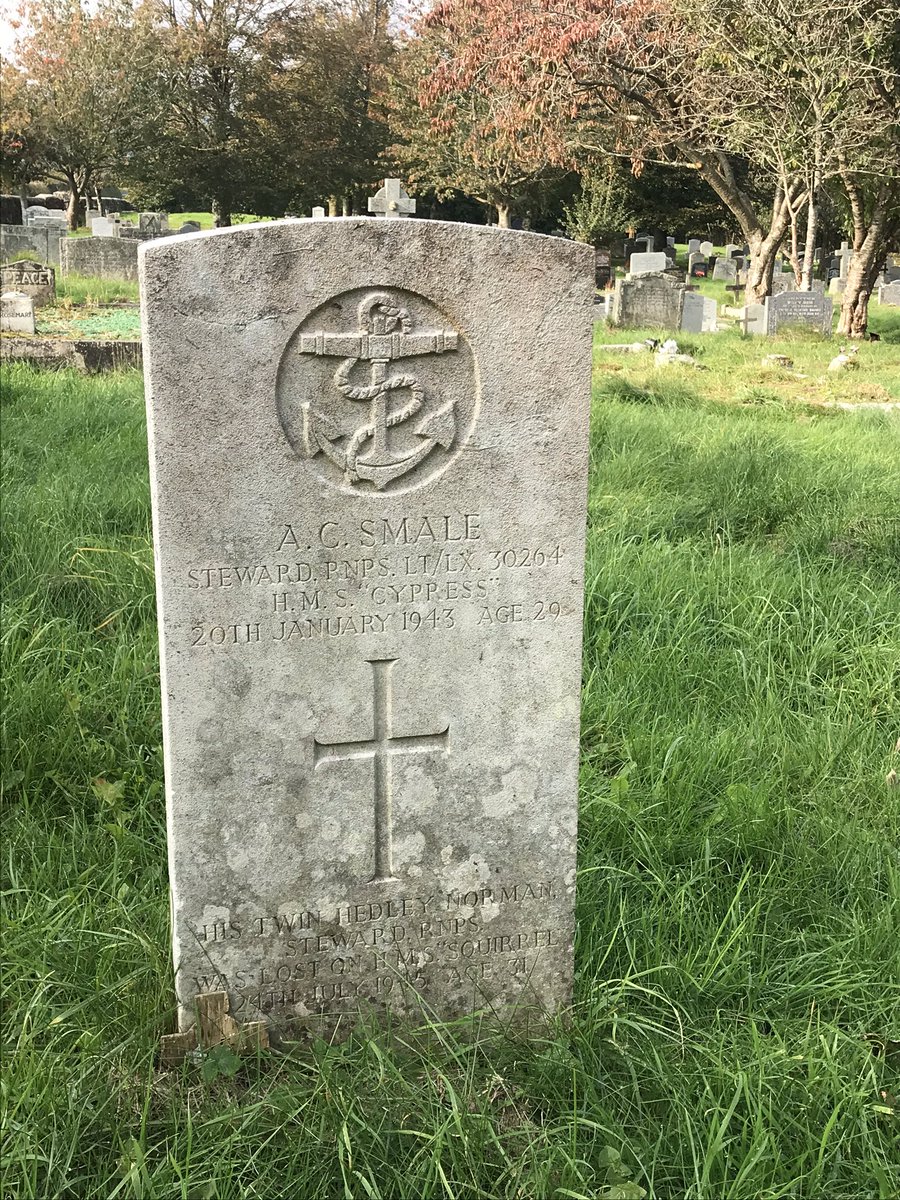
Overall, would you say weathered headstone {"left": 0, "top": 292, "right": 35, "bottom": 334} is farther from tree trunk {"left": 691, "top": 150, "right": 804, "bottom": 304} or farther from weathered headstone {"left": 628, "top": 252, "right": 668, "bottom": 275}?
weathered headstone {"left": 628, "top": 252, "right": 668, "bottom": 275}

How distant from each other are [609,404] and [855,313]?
28.6 feet

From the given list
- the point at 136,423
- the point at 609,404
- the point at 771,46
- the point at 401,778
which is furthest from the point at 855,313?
the point at 401,778

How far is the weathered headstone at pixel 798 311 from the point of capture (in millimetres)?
15180

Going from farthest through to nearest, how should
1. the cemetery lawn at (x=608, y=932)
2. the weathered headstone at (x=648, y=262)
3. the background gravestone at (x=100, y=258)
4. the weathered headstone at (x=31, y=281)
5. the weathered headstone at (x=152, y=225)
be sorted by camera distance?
the weathered headstone at (x=152, y=225) < the weathered headstone at (x=648, y=262) < the background gravestone at (x=100, y=258) < the weathered headstone at (x=31, y=281) < the cemetery lawn at (x=608, y=932)

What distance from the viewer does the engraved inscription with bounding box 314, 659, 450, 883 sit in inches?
83.5

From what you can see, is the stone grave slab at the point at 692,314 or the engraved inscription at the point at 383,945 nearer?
the engraved inscription at the point at 383,945

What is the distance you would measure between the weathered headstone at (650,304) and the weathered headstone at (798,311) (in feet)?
4.44

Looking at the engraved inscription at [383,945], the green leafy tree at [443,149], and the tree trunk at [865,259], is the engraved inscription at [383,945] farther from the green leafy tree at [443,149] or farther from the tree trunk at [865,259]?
the green leafy tree at [443,149]

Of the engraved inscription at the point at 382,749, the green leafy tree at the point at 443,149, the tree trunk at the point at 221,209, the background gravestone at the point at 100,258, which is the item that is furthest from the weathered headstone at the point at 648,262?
the engraved inscription at the point at 382,749

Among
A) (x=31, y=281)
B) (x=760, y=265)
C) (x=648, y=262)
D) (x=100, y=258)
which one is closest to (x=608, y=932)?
(x=31, y=281)

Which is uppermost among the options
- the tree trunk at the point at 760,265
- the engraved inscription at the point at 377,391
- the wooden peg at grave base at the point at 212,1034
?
the tree trunk at the point at 760,265

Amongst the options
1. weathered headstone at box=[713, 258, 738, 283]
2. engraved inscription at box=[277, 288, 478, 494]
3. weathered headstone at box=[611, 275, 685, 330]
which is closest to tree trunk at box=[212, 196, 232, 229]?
weathered headstone at box=[713, 258, 738, 283]

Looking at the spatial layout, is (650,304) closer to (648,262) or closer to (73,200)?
(648,262)

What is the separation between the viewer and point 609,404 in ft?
26.9
